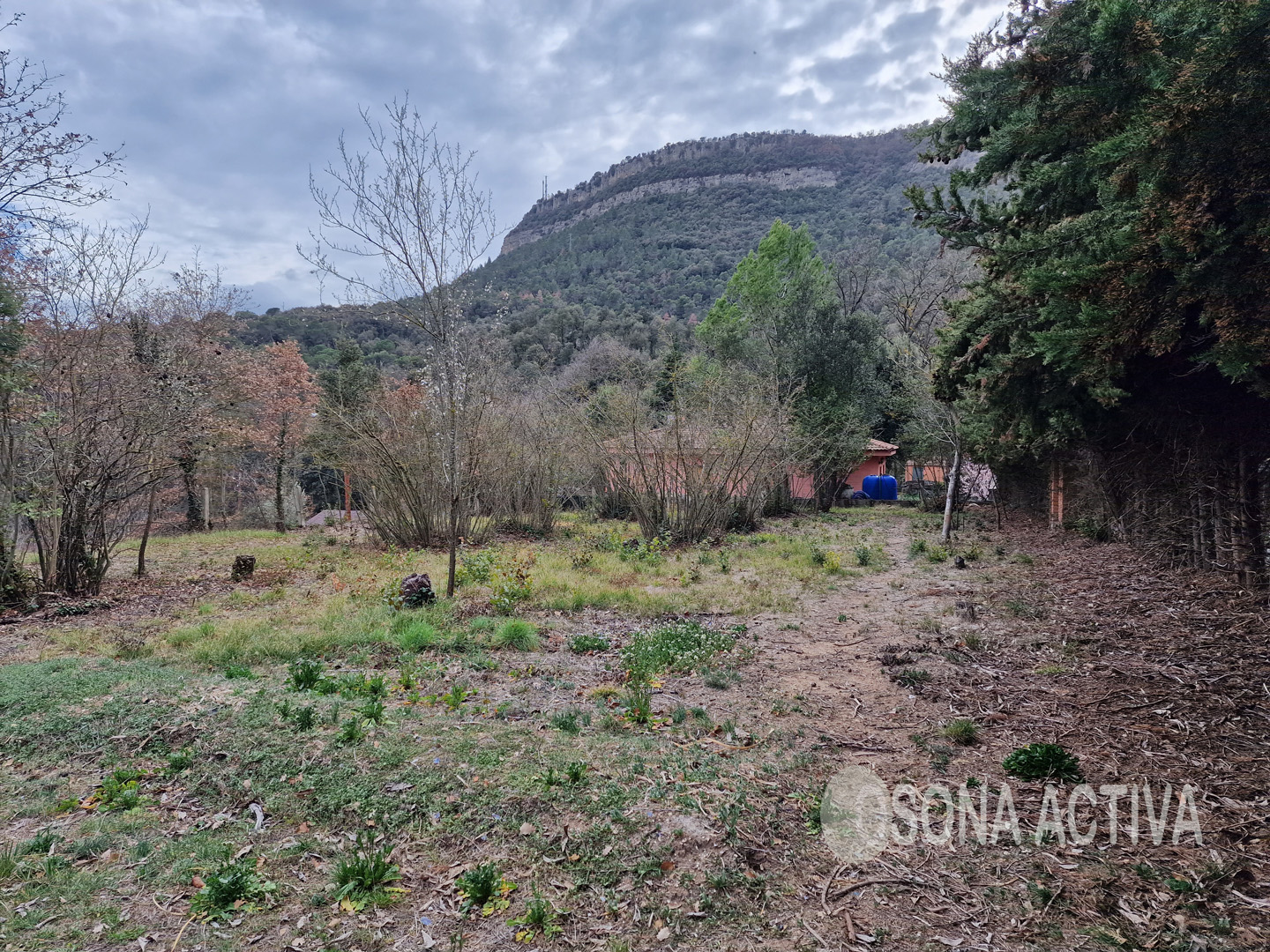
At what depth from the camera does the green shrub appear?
17.7 feet

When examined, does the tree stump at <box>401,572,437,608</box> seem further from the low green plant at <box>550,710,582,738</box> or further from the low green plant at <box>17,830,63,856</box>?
the low green plant at <box>17,830,63,856</box>

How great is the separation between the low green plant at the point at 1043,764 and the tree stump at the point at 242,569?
9532 millimetres

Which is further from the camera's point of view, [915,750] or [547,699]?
[547,699]

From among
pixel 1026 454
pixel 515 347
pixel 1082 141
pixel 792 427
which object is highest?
pixel 515 347

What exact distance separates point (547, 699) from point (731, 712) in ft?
4.20

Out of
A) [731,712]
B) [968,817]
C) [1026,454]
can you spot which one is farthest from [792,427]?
[968,817]

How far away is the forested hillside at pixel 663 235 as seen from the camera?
32.6 meters

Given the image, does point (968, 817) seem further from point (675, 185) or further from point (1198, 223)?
point (675, 185)

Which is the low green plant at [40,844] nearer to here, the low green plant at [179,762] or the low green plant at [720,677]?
the low green plant at [179,762]

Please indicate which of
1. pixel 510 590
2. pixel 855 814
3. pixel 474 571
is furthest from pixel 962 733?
pixel 474 571

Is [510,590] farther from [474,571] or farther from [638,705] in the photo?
[638,705]

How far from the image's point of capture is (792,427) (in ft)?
50.8

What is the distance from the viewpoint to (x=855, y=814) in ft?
8.89

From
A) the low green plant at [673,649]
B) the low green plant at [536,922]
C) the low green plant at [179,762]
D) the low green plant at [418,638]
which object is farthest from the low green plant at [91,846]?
the low green plant at [673,649]
